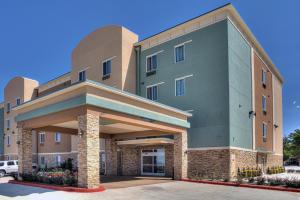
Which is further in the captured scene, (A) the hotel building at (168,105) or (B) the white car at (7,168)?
(B) the white car at (7,168)

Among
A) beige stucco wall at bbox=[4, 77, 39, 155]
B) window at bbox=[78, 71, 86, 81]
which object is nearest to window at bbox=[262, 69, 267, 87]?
window at bbox=[78, 71, 86, 81]

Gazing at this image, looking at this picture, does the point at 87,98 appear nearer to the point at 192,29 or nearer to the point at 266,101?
A: the point at 192,29

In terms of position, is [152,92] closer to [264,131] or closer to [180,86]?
[180,86]

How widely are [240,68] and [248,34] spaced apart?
466 cm

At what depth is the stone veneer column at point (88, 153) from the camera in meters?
15.3

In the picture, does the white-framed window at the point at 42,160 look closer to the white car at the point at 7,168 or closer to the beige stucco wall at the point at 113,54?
the white car at the point at 7,168

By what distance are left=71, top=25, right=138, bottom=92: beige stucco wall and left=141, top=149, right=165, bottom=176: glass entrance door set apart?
251 inches

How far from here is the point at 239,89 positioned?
25.9m

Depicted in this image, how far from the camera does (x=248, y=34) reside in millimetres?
29172

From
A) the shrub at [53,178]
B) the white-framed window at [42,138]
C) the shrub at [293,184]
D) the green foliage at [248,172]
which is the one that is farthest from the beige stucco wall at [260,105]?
the white-framed window at [42,138]

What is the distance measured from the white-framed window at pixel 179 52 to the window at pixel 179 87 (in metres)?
1.88

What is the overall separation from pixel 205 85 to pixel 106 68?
10793 millimetres

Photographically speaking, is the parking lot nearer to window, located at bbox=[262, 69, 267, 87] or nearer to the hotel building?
the hotel building

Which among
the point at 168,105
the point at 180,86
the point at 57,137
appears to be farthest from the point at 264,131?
the point at 57,137
